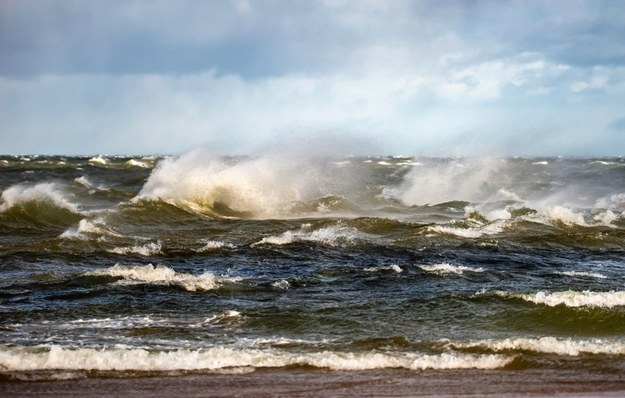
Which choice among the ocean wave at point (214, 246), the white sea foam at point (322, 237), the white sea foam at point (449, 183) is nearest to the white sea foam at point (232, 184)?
the white sea foam at point (449, 183)

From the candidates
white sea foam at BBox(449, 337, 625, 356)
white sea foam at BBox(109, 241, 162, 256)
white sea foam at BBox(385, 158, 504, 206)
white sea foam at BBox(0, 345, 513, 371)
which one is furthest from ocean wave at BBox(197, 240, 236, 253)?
white sea foam at BBox(385, 158, 504, 206)

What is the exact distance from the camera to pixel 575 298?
1363 centimetres

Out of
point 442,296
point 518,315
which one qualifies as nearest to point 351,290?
point 442,296

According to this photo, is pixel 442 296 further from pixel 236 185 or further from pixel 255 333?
pixel 236 185

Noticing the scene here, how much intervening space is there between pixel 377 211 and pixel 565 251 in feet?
48.2

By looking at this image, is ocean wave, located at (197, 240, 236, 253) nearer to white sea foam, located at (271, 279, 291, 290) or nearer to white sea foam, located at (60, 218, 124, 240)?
white sea foam, located at (60, 218, 124, 240)

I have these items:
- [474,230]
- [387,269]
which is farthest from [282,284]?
[474,230]

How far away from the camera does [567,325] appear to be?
12547 mm

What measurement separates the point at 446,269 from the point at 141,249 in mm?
7348

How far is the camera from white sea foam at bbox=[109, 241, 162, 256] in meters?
19.5

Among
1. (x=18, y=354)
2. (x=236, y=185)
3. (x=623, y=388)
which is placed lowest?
(x=623, y=388)

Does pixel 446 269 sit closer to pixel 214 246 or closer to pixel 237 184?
pixel 214 246

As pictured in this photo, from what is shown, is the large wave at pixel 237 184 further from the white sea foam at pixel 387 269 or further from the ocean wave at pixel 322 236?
the white sea foam at pixel 387 269

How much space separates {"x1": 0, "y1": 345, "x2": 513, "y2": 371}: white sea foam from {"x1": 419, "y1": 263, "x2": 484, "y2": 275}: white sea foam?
251 inches
